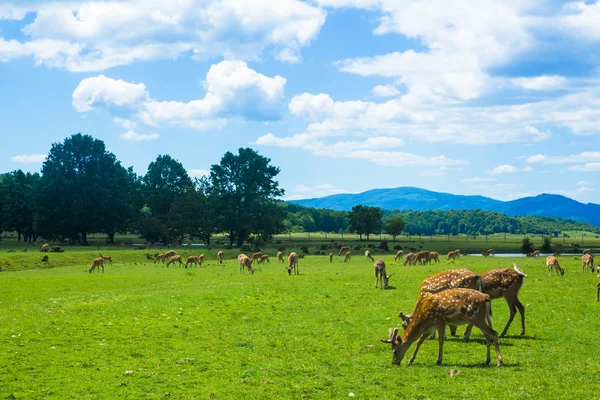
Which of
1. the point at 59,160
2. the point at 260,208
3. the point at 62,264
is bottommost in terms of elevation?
the point at 62,264

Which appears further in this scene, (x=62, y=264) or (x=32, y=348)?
(x=62, y=264)

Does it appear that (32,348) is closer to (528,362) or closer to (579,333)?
(528,362)

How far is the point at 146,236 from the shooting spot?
90875 mm

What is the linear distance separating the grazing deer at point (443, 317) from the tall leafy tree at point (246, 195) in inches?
2947

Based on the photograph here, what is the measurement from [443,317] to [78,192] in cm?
8578

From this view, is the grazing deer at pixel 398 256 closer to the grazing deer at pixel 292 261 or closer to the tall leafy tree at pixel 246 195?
the grazing deer at pixel 292 261

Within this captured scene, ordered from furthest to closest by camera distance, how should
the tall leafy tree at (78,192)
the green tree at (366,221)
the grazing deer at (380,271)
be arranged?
the green tree at (366,221)
the tall leafy tree at (78,192)
the grazing deer at (380,271)

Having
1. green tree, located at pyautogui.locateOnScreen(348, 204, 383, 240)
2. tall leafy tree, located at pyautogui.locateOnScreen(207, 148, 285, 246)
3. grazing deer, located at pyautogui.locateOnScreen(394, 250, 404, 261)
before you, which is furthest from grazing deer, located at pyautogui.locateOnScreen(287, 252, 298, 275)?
green tree, located at pyautogui.locateOnScreen(348, 204, 383, 240)

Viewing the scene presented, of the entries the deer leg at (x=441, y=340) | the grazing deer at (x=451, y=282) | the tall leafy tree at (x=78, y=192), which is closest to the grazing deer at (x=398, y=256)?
the grazing deer at (x=451, y=282)

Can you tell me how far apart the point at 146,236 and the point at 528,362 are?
84.0m

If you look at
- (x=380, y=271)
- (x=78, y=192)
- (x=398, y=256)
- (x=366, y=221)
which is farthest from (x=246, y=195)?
(x=380, y=271)

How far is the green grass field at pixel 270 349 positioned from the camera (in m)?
11.7

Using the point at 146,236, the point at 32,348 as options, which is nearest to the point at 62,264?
the point at 146,236

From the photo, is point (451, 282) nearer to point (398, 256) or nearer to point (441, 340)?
point (441, 340)
